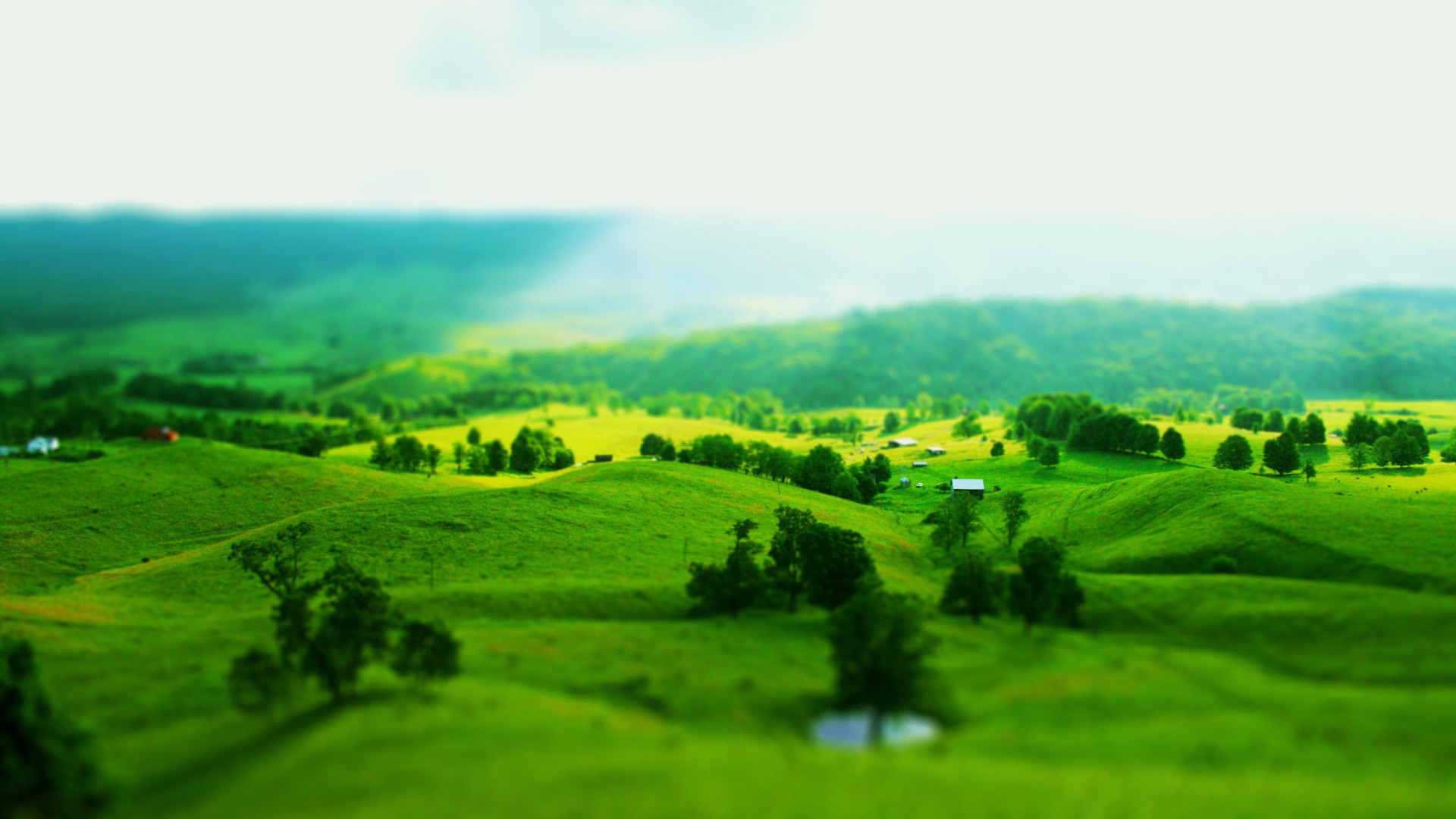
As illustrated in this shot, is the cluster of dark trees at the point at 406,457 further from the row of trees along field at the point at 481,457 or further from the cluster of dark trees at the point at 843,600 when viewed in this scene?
the cluster of dark trees at the point at 843,600

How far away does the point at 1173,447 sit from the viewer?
142500 millimetres

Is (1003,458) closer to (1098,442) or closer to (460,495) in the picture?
(1098,442)

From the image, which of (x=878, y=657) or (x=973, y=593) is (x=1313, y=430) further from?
(x=878, y=657)

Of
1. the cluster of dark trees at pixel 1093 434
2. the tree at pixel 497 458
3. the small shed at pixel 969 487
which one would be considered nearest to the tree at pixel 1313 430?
the cluster of dark trees at pixel 1093 434

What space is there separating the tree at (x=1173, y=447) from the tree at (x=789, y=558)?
88.3m

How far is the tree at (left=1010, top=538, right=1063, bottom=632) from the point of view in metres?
74.2

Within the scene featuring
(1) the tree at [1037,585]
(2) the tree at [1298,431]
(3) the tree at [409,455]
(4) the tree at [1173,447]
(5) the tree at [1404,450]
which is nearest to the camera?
(1) the tree at [1037,585]

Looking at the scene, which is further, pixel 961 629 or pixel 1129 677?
pixel 961 629

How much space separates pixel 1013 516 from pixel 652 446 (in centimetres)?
8895

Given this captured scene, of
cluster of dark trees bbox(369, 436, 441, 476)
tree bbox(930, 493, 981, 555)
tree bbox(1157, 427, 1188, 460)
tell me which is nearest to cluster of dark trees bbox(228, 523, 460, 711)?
tree bbox(930, 493, 981, 555)

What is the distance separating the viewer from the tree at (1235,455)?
131500 mm

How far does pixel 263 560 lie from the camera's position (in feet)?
292

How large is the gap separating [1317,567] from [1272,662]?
25.3 m

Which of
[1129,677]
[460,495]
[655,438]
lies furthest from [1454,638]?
[655,438]
